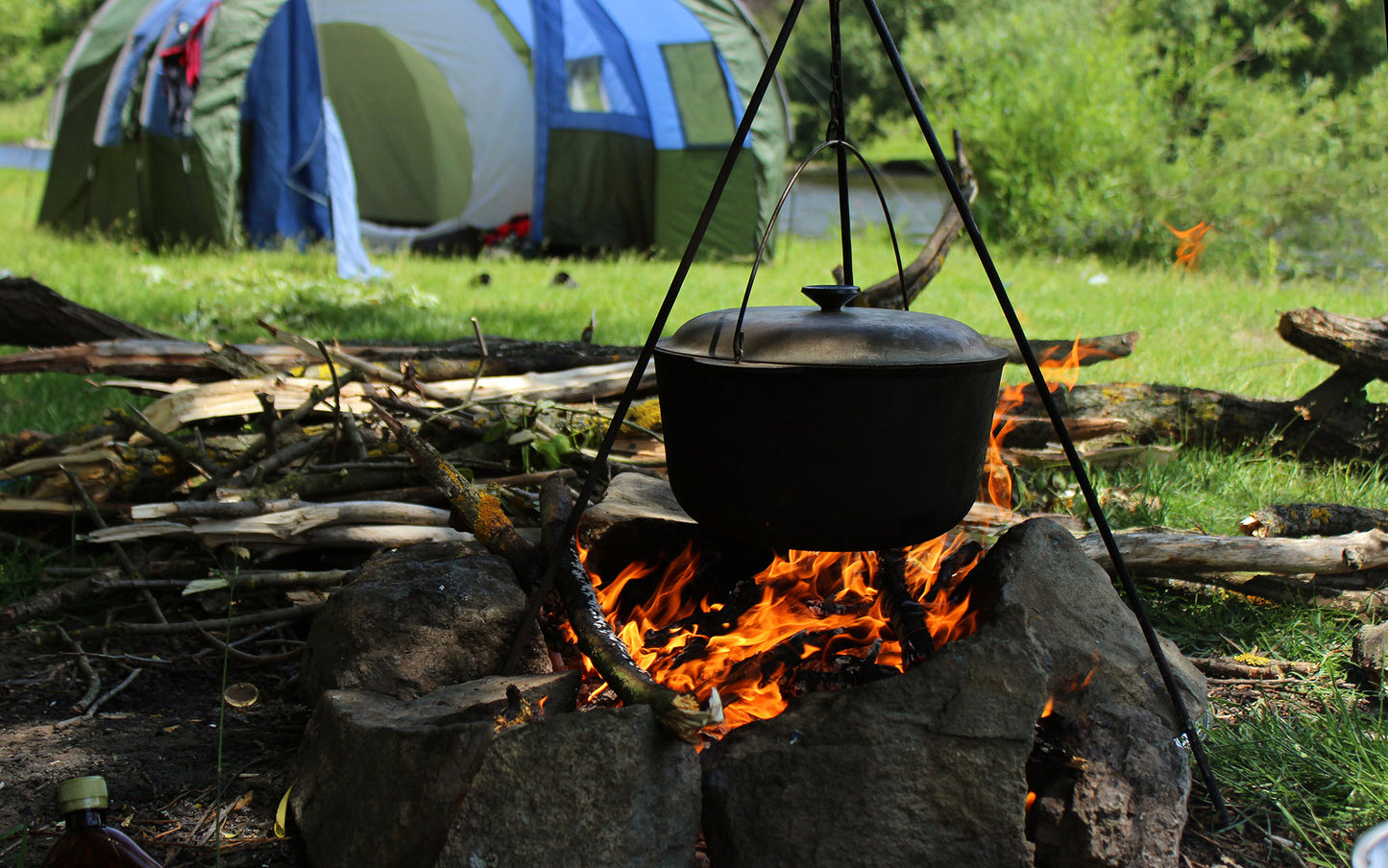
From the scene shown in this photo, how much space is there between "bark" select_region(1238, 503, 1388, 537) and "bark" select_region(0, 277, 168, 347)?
396 cm

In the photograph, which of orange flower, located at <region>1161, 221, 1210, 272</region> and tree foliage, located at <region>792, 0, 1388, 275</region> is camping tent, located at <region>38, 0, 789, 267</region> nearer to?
tree foliage, located at <region>792, 0, 1388, 275</region>

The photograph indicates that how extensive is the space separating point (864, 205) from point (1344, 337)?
14.0 m

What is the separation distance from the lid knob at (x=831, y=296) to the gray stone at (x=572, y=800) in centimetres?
93

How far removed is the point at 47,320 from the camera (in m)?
3.84

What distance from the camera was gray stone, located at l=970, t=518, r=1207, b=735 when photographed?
2.18 meters

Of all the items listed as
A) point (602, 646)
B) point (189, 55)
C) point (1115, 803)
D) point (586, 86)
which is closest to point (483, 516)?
point (602, 646)

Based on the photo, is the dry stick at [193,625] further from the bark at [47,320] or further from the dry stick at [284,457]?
the bark at [47,320]

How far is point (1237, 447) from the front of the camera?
4.18 metres

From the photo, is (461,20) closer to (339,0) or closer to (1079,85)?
(339,0)

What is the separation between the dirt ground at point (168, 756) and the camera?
2051 mm

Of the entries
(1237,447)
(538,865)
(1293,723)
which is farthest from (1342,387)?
(538,865)

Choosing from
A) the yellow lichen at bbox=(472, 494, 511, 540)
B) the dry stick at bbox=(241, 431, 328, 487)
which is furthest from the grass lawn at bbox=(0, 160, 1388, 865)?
the yellow lichen at bbox=(472, 494, 511, 540)

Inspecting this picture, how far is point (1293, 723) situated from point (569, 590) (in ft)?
5.83

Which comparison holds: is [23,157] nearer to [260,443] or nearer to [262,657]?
[260,443]
